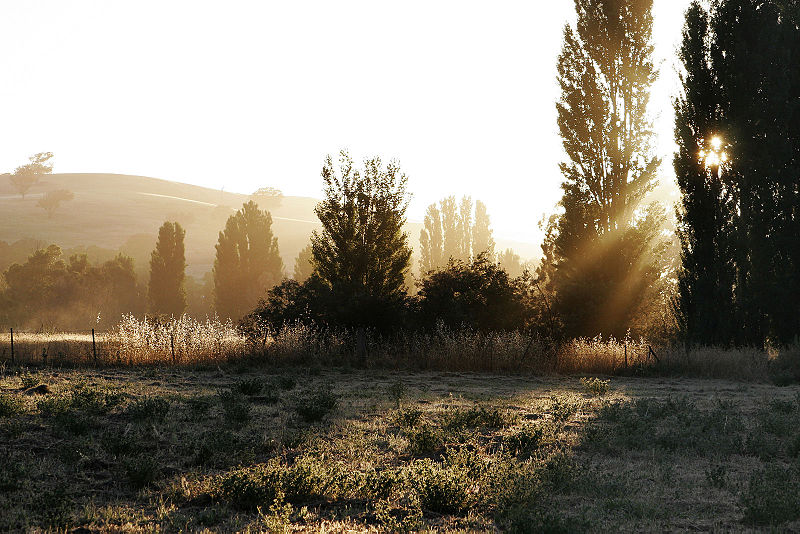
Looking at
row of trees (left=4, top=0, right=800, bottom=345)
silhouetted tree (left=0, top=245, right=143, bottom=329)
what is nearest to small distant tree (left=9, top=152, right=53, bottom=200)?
silhouetted tree (left=0, top=245, right=143, bottom=329)

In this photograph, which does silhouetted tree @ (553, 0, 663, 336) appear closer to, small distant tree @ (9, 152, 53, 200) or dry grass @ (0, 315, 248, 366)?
dry grass @ (0, 315, 248, 366)

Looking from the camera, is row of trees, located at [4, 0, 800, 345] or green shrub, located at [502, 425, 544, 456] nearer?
green shrub, located at [502, 425, 544, 456]

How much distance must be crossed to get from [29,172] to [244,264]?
88.8 meters

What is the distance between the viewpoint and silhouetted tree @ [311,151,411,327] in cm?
2108

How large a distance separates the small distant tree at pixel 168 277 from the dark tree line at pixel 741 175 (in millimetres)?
38426

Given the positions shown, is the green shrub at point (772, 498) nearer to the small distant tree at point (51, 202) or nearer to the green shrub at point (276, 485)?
the green shrub at point (276, 485)

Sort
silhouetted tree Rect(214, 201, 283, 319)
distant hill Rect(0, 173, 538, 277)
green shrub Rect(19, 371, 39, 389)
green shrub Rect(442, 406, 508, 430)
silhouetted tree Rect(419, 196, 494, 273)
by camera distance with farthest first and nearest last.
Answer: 1. distant hill Rect(0, 173, 538, 277)
2. silhouetted tree Rect(419, 196, 494, 273)
3. silhouetted tree Rect(214, 201, 283, 319)
4. green shrub Rect(19, 371, 39, 389)
5. green shrub Rect(442, 406, 508, 430)

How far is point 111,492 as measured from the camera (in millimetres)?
5793

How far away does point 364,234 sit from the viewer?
21.4 meters

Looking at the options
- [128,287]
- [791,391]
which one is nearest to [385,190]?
[791,391]

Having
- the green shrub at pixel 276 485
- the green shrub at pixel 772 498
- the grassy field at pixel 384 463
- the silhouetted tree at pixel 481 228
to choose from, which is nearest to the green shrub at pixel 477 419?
the grassy field at pixel 384 463

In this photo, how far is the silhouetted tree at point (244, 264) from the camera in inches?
2000

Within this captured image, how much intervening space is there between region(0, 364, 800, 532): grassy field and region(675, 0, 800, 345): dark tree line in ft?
31.0

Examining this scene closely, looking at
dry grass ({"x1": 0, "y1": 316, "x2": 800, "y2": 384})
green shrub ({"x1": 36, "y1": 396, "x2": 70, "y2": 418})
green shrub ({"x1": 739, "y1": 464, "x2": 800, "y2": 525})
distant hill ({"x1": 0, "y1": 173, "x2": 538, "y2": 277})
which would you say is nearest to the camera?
green shrub ({"x1": 739, "y1": 464, "x2": 800, "y2": 525})
